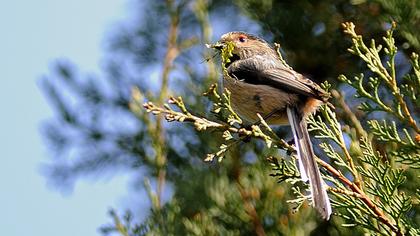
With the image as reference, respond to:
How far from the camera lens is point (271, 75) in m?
4.07

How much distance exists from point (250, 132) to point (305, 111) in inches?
33.3

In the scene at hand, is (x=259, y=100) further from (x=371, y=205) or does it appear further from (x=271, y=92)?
(x=371, y=205)

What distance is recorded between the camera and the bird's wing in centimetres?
377

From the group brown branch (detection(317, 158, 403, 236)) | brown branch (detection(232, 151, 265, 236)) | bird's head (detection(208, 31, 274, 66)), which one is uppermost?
bird's head (detection(208, 31, 274, 66))

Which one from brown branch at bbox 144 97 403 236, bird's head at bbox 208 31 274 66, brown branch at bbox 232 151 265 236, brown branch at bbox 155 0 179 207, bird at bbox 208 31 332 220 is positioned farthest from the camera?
brown branch at bbox 155 0 179 207

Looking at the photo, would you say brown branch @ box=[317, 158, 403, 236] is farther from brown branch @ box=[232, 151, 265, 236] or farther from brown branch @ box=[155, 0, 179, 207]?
brown branch @ box=[155, 0, 179, 207]

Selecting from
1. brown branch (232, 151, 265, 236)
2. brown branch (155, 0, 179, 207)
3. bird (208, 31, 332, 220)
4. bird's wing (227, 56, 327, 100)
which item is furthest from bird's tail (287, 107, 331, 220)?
brown branch (155, 0, 179, 207)

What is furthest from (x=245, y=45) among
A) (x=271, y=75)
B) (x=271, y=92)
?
(x=271, y=92)

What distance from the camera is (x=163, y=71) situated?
534cm

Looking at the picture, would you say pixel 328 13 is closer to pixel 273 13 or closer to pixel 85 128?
pixel 273 13

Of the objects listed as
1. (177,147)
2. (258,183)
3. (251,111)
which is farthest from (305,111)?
(177,147)

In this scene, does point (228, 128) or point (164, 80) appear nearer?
point (228, 128)

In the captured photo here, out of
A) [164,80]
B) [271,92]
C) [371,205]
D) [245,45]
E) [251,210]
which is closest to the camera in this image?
[371,205]

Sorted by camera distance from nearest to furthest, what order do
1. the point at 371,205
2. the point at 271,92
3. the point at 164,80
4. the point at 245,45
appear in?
the point at 371,205 < the point at 271,92 < the point at 245,45 < the point at 164,80
